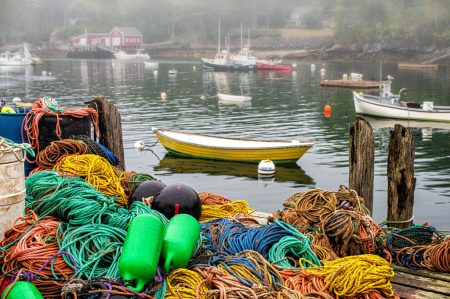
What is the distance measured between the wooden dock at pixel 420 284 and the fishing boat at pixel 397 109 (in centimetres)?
2108

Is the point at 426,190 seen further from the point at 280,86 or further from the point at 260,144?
the point at 280,86

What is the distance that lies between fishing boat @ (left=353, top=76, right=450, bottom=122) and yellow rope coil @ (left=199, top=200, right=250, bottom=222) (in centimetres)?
2023

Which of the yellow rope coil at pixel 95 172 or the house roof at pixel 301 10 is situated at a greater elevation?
the house roof at pixel 301 10

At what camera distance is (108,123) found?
29.6 feet

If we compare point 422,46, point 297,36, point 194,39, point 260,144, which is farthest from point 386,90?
point 194,39

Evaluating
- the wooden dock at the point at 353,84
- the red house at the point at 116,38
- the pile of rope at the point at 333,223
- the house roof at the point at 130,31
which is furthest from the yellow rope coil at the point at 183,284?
the house roof at the point at 130,31

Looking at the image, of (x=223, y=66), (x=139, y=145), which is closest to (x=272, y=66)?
(x=223, y=66)

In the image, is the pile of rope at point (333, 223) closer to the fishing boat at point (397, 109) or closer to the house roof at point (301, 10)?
the fishing boat at point (397, 109)

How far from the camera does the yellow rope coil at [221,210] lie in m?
6.82

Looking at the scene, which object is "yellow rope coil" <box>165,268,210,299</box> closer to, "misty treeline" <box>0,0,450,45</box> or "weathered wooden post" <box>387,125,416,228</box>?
"weathered wooden post" <box>387,125,416,228</box>

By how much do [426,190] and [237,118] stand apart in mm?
15642

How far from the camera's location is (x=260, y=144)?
16.0m

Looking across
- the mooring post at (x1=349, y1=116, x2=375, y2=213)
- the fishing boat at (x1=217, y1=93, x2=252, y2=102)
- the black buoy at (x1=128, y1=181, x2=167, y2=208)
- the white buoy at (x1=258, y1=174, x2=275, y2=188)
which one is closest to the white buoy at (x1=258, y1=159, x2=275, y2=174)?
the white buoy at (x1=258, y1=174, x2=275, y2=188)

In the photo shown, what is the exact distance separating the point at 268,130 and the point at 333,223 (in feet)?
59.7
